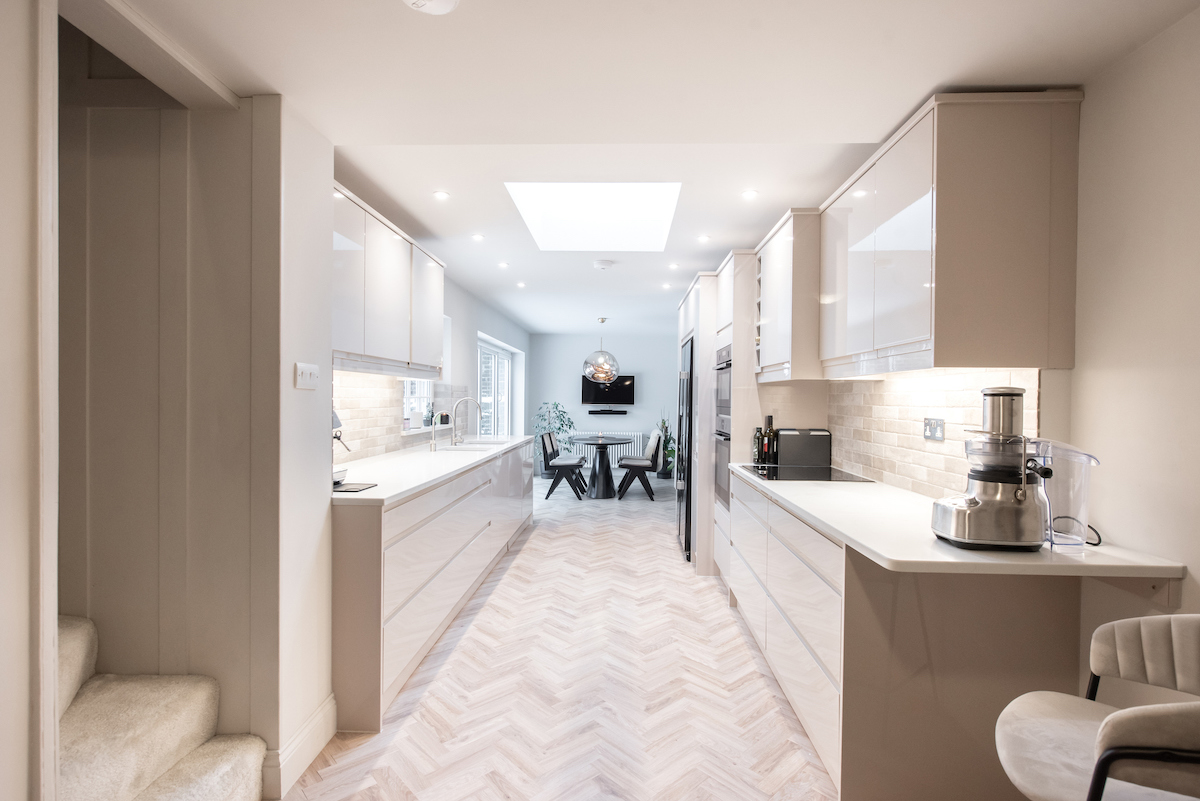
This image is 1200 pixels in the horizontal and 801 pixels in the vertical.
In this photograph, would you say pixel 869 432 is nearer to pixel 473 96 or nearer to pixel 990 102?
pixel 990 102

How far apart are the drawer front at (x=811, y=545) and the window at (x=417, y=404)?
286 centimetres

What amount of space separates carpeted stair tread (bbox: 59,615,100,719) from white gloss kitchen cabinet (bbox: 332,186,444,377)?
48.5 inches

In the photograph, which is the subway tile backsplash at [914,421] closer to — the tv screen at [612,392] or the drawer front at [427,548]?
the drawer front at [427,548]

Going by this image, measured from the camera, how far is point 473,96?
1.85 metres

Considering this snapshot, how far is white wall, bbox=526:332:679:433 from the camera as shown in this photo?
32.3 ft

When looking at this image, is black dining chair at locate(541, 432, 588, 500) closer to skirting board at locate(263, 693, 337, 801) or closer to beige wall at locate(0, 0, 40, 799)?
skirting board at locate(263, 693, 337, 801)

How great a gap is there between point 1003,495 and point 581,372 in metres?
8.50

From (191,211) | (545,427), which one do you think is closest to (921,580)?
(191,211)

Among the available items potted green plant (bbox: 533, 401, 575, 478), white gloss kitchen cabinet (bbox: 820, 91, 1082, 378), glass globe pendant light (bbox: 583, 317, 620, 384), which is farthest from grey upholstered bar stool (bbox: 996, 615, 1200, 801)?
potted green plant (bbox: 533, 401, 575, 478)

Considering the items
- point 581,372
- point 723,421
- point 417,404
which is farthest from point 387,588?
point 581,372

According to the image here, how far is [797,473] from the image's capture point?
9.62ft

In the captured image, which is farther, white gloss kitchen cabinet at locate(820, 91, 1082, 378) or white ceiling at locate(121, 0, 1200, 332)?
white gloss kitchen cabinet at locate(820, 91, 1082, 378)

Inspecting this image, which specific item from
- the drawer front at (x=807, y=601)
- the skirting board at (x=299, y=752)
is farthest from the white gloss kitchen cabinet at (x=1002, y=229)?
the skirting board at (x=299, y=752)

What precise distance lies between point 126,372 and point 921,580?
2549 millimetres
